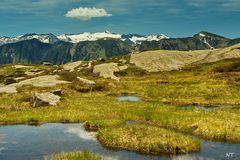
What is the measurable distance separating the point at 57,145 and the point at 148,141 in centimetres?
757

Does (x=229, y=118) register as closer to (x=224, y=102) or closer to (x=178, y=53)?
(x=224, y=102)

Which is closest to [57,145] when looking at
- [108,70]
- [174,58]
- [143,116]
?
[143,116]

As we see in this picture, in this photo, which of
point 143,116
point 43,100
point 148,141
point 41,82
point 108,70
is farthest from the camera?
point 108,70

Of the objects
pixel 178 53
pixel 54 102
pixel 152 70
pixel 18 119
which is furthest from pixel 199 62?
pixel 18 119

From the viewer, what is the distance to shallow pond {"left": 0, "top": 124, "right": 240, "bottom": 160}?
26.0m

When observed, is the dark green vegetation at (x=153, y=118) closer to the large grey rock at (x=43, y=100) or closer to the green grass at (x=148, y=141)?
the green grass at (x=148, y=141)

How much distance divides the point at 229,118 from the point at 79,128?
15.7 m

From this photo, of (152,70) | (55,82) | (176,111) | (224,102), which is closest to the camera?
(176,111)

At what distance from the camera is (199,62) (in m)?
159

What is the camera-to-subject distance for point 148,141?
28.1 metres

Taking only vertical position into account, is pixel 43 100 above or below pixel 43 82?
above

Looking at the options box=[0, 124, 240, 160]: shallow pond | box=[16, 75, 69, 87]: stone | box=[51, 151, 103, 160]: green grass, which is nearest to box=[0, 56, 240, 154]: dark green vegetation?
box=[0, 124, 240, 160]: shallow pond

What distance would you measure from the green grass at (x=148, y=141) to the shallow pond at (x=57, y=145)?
0.88 meters

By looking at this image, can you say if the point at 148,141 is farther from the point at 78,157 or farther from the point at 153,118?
the point at 153,118
